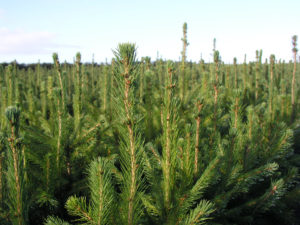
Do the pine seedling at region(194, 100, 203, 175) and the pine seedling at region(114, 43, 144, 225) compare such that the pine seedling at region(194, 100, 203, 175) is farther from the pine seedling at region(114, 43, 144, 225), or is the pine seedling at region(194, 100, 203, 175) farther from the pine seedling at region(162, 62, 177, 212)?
the pine seedling at region(114, 43, 144, 225)

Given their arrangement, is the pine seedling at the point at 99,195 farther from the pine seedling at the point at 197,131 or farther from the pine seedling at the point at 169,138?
the pine seedling at the point at 197,131

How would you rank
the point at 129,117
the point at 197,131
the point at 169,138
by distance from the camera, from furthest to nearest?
the point at 197,131 < the point at 169,138 < the point at 129,117

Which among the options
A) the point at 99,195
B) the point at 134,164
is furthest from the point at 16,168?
the point at 134,164

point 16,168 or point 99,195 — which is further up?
point 16,168

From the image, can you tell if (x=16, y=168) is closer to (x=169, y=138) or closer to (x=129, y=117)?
(x=129, y=117)

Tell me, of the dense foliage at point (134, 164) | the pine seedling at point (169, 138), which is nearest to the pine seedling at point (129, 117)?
the dense foliage at point (134, 164)

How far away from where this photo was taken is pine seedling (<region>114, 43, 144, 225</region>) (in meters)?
0.97

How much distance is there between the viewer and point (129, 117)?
100 centimetres

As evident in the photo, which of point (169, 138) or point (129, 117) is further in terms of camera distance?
point (169, 138)

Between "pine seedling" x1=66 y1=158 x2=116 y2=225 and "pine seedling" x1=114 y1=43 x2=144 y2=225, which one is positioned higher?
"pine seedling" x1=114 y1=43 x2=144 y2=225

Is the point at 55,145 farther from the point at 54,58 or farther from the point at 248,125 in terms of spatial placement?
the point at 248,125

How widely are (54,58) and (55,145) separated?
2.18 ft

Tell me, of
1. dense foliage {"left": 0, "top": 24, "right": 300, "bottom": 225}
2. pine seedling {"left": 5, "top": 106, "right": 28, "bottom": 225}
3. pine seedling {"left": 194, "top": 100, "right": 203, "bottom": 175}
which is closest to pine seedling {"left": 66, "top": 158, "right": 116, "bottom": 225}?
dense foliage {"left": 0, "top": 24, "right": 300, "bottom": 225}

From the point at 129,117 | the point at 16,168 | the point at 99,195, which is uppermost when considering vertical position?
the point at 129,117
